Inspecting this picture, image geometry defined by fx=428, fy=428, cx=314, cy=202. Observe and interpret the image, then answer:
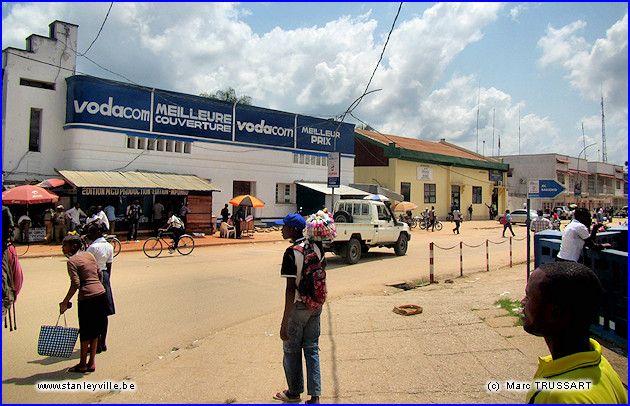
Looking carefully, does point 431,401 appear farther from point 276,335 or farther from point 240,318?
point 240,318

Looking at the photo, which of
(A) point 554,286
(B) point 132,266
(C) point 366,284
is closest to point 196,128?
(B) point 132,266

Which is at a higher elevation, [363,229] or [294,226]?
[294,226]

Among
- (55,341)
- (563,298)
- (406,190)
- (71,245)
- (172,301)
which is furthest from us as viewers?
(406,190)

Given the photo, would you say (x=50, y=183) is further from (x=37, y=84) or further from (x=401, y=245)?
(x=401, y=245)

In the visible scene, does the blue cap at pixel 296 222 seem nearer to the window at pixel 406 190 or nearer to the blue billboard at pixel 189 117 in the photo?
the blue billboard at pixel 189 117

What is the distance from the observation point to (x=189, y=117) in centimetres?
2359

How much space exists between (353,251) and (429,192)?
28.3 m

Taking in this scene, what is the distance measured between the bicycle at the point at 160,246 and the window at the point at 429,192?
2829 cm

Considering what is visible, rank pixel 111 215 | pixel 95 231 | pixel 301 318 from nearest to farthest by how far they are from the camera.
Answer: pixel 301 318 < pixel 95 231 < pixel 111 215

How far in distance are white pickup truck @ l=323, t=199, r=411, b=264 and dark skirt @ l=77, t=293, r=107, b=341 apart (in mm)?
8581

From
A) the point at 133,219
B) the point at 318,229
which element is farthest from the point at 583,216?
the point at 133,219

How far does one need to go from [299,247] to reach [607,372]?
287cm

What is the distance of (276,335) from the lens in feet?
20.5

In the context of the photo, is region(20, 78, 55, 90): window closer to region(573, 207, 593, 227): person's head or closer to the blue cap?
the blue cap
